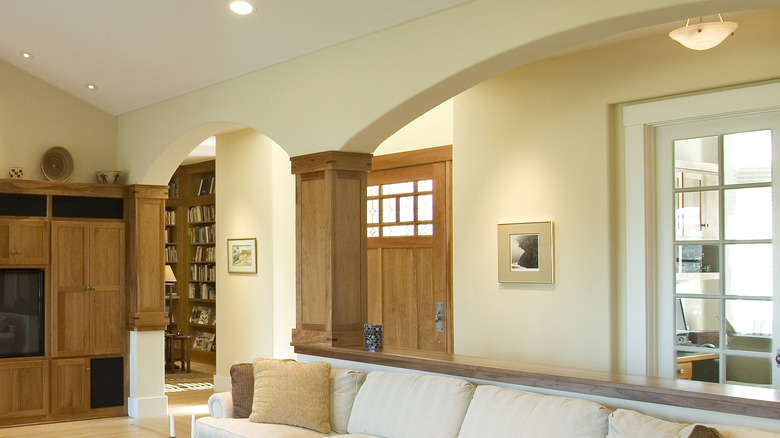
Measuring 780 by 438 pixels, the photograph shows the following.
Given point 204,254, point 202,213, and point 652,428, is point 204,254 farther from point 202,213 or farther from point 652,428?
point 652,428

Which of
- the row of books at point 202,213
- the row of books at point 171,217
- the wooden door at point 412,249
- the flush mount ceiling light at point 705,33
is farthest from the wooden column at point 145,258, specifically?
the flush mount ceiling light at point 705,33

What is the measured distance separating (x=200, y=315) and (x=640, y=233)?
7.83 metres

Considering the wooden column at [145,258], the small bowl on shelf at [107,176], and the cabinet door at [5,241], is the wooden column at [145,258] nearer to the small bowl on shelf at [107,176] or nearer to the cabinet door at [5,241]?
the small bowl on shelf at [107,176]

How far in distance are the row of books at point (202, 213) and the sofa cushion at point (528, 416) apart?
801 cm

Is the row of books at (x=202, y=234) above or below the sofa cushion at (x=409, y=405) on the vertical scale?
above

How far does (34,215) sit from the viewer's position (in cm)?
756

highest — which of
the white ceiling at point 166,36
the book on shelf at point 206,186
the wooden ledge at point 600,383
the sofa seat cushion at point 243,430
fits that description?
the white ceiling at point 166,36

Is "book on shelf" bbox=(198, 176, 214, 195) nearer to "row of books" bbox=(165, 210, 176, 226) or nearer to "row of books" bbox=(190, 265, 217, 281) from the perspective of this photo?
"row of books" bbox=(165, 210, 176, 226)

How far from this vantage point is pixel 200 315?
11.8 m

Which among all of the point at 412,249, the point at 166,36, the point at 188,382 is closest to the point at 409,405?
the point at 412,249

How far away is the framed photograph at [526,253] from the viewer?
5.79 metres

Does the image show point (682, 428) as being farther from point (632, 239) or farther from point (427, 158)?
point (427, 158)

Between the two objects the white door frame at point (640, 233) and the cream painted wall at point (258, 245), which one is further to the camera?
the cream painted wall at point (258, 245)

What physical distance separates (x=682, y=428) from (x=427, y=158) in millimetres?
4237
